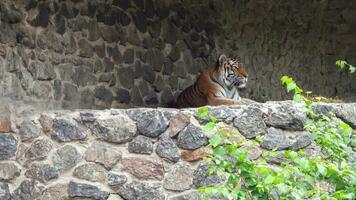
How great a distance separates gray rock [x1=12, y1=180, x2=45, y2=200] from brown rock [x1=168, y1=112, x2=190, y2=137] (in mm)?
1164

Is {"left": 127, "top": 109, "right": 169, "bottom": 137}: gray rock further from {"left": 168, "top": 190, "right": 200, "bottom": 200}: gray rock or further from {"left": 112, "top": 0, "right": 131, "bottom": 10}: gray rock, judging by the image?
{"left": 112, "top": 0, "right": 131, "bottom": 10}: gray rock

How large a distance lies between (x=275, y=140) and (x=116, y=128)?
128cm

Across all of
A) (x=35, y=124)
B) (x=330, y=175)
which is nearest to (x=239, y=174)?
(x=330, y=175)

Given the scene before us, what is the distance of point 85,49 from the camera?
838cm

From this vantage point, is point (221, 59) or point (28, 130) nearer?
point (28, 130)

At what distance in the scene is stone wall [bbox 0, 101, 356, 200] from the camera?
248 inches

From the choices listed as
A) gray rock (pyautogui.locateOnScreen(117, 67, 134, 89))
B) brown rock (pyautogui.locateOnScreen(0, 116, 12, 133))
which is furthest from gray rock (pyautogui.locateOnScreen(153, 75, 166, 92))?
brown rock (pyautogui.locateOnScreen(0, 116, 12, 133))

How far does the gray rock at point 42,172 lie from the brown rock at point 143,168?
1.94ft

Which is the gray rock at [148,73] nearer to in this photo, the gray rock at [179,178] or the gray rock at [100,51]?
the gray rock at [100,51]

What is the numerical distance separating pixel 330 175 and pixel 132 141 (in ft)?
9.32

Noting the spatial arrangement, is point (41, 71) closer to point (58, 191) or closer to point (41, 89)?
point (41, 89)

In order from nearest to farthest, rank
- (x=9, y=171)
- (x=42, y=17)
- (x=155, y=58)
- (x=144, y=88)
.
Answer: (x=9, y=171), (x=42, y=17), (x=144, y=88), (x=155, y=58)

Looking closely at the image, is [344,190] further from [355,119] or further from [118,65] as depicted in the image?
[118,65]

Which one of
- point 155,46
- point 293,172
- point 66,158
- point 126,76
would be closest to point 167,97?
point 155,46
